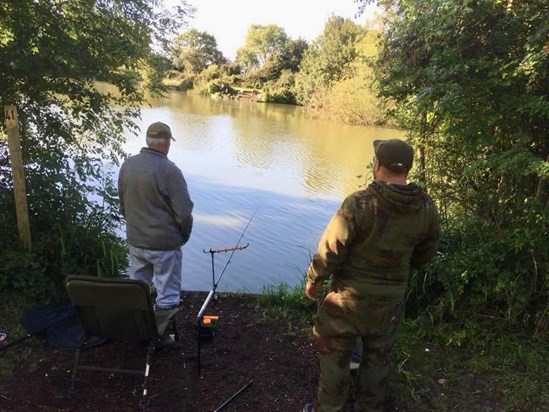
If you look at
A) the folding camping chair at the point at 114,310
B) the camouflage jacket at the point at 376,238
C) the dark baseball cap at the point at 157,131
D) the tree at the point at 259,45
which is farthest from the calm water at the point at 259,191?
the tree at the point at 259,45

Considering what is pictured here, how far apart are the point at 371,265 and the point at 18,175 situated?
319 cm

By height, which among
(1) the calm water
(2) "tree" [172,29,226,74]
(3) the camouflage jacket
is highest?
(2) "tree" [172,29,226,74]

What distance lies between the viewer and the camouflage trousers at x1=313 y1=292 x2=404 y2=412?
2.45m

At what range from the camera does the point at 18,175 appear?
407cm

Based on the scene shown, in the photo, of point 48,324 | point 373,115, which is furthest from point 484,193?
point 373,115

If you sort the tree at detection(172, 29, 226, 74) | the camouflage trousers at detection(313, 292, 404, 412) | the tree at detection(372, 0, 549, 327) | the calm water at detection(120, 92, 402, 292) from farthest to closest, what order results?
the tree at detection(172, 29, 226, 74)
the calm water at detection(120, 92, 402, 292)
the tree at detection(372, 0, 549, 327)
the camouflage trousers at detection(313, 292, 404, 412)

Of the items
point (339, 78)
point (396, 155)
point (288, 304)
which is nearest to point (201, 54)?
point (339, 78)

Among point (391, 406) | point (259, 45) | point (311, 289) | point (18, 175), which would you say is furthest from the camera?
point (259, 45)

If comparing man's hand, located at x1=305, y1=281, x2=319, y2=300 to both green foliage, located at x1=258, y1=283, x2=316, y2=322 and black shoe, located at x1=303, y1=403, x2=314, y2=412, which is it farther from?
green foliage, located at x1=258, y1=283, x2=316, y2=322

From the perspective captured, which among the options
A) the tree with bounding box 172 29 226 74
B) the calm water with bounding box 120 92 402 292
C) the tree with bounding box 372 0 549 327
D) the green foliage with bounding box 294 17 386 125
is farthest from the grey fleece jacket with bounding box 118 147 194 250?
the tree with bounding box 172 29 226 74

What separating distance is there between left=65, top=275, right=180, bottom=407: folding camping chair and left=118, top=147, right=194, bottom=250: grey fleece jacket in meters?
0.60

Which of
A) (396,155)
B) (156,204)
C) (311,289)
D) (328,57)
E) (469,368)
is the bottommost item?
(469,368)

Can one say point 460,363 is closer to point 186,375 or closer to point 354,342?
point 354,342

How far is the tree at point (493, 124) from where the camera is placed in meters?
3.53
